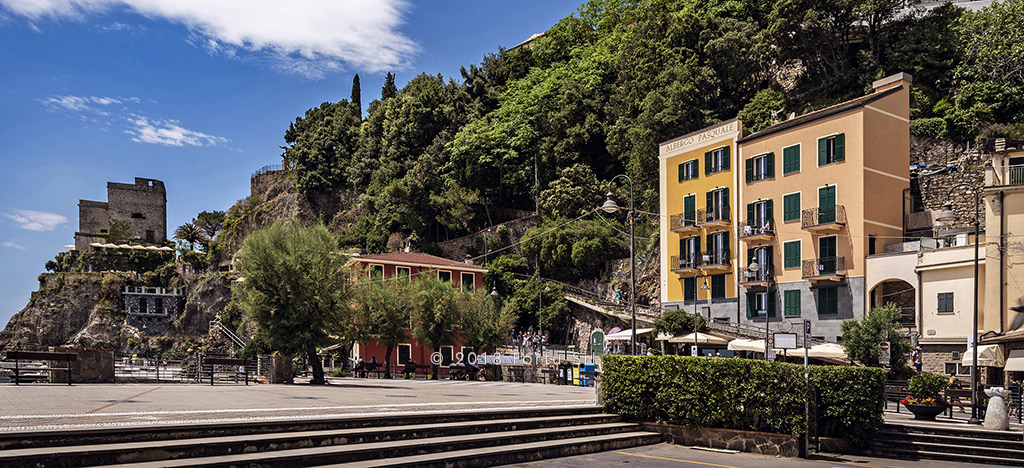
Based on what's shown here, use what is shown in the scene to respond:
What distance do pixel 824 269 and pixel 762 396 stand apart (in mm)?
23454

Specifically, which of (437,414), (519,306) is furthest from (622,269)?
(437,414)

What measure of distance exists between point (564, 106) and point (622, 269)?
15.6 m

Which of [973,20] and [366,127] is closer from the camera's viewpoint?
[973,20]

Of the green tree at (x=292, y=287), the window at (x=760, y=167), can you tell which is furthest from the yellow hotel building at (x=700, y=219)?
the green tree at (x=292, y=287)

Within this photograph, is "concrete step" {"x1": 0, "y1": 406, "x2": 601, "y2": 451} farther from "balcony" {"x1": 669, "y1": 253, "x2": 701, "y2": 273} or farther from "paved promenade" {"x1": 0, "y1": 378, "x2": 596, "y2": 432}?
"balcony" {"x1": 669, "y1": 253, "x2": 701, "y2": 273}

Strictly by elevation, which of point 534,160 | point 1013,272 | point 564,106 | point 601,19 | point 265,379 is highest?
point 601,19

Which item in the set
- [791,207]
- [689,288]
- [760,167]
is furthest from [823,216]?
[689,288]

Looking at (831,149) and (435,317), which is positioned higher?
(831,149)

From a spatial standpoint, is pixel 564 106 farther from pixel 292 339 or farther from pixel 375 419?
pixel 375 419

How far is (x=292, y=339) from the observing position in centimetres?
2716

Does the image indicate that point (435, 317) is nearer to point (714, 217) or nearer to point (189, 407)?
point (714, 217)

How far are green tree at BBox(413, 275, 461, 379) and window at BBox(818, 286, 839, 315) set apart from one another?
1975 centimetres

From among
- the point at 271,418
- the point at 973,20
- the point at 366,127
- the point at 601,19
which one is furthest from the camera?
the point at 366,127

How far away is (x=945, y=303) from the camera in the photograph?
30.9m
